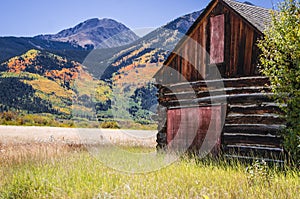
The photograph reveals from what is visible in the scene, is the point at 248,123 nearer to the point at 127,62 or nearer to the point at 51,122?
the point at 51,122

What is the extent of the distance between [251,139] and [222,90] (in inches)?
76.5

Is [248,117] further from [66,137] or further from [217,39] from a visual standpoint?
[66,137]

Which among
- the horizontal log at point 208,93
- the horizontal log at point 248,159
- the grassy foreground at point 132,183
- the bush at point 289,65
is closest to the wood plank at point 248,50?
the horizontal log at point 208,93

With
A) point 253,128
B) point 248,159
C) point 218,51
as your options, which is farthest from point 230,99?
point 248,159

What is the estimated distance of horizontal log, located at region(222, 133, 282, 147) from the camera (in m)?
11.3

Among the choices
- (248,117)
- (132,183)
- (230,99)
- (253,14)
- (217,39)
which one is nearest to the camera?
(132,183)

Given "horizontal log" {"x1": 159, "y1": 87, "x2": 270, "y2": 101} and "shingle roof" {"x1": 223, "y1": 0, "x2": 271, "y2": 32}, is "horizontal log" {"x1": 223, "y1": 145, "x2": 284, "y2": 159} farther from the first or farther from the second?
"shingle roof" {"x1": 223, "y1": 0, "x2": 271, "y2": 32}

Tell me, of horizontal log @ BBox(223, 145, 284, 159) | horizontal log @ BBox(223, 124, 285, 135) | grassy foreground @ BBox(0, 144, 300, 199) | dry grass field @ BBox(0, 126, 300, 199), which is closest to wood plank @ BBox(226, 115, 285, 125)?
horizontal log @ BBox(223, 124, 285, 135)

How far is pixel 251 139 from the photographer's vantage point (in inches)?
469

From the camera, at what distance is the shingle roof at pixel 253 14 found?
482 inches

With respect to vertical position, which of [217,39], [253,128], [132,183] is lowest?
[132,183]

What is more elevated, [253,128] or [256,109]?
[256,109]

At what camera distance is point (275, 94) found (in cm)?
997

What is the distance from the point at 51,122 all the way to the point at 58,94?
154 ft
